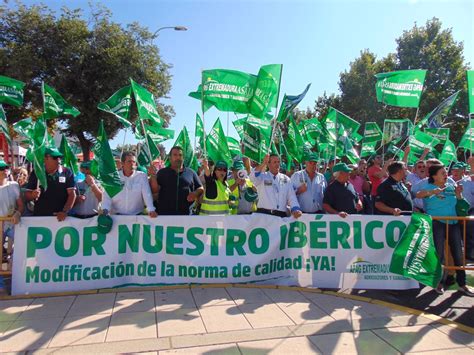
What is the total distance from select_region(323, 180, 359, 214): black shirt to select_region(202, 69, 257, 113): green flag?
6.18 ft

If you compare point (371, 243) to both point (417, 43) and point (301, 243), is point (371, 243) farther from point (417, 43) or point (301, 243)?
point (417, 43)

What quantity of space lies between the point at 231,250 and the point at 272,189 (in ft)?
3.68

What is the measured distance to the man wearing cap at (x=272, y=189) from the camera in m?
5.63

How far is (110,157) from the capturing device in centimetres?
492

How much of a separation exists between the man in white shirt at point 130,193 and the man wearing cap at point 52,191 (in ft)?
1.94

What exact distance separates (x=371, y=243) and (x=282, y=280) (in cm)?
137

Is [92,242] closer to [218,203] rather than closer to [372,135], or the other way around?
[218,203]

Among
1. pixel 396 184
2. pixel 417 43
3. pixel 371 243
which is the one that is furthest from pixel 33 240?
pixel 417 43

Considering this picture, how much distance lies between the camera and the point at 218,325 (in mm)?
3951

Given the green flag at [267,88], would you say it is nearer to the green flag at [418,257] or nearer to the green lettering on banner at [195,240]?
the green lettering on banner at [195,240]

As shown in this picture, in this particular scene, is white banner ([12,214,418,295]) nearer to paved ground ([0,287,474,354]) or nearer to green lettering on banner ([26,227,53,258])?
green lettering on banner ([26,227,53,258])

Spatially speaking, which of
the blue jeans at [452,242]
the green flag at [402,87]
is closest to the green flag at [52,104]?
the green flag at [402,87]

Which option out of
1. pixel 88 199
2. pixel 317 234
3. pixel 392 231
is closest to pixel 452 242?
pixel 392 231

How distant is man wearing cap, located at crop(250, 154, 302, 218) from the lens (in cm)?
563
